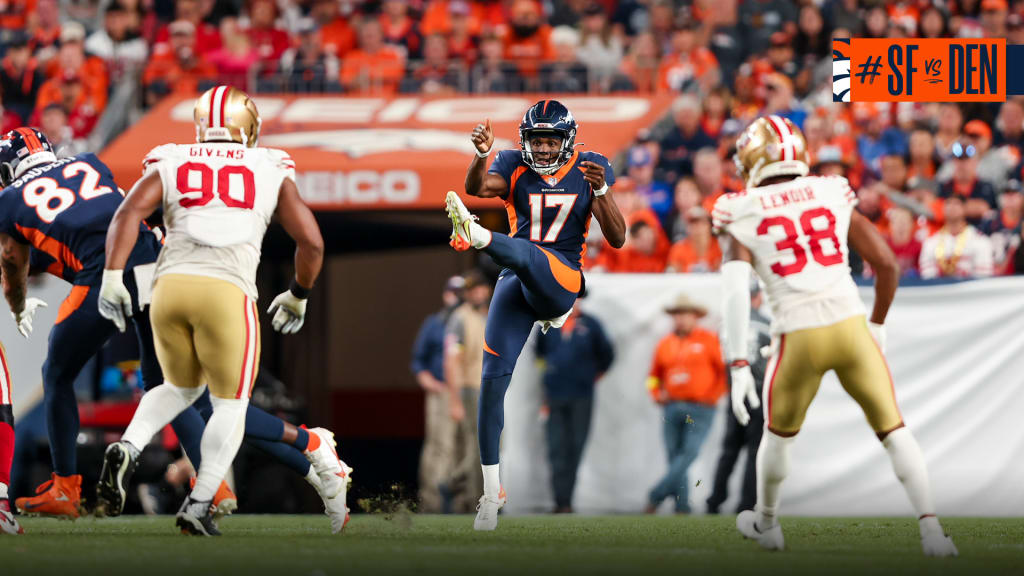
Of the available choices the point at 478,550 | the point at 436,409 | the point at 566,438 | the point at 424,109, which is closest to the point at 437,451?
the point at 436,409

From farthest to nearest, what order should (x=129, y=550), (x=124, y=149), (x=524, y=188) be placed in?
(x=124, y=149) < (x=524, y=188) < (x=129, y=550)

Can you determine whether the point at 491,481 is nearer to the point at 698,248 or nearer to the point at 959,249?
the point at 698,248

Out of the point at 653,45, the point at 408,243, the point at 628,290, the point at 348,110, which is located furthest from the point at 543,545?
the point at 408,243

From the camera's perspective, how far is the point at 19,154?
7.30 metres

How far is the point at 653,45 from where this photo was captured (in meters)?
14.8

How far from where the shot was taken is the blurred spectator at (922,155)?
41.3ft

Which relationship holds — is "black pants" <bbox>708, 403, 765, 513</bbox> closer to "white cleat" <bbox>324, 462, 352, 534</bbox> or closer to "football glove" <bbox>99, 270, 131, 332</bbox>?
"white cleat" <bbox>324, 462, 352, 534</bbox>

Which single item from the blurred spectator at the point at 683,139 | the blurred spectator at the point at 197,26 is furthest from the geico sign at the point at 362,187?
the blurred spectator at the point at 197,26

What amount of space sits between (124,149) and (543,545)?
8.31 meters

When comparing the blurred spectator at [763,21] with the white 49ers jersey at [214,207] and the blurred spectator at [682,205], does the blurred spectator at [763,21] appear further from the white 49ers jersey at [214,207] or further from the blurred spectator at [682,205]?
the white 49ers jersey at [214,207]

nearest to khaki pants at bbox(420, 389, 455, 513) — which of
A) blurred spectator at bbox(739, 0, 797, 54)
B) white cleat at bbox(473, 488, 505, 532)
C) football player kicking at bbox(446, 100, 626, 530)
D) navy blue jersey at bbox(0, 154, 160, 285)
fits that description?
white cleat at bbox(473, 488, 505, 532)

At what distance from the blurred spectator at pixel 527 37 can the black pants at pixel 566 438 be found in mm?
4660

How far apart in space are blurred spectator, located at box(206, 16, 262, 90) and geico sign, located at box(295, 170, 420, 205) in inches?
88.4

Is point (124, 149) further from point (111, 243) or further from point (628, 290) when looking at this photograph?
point (111, 243)
